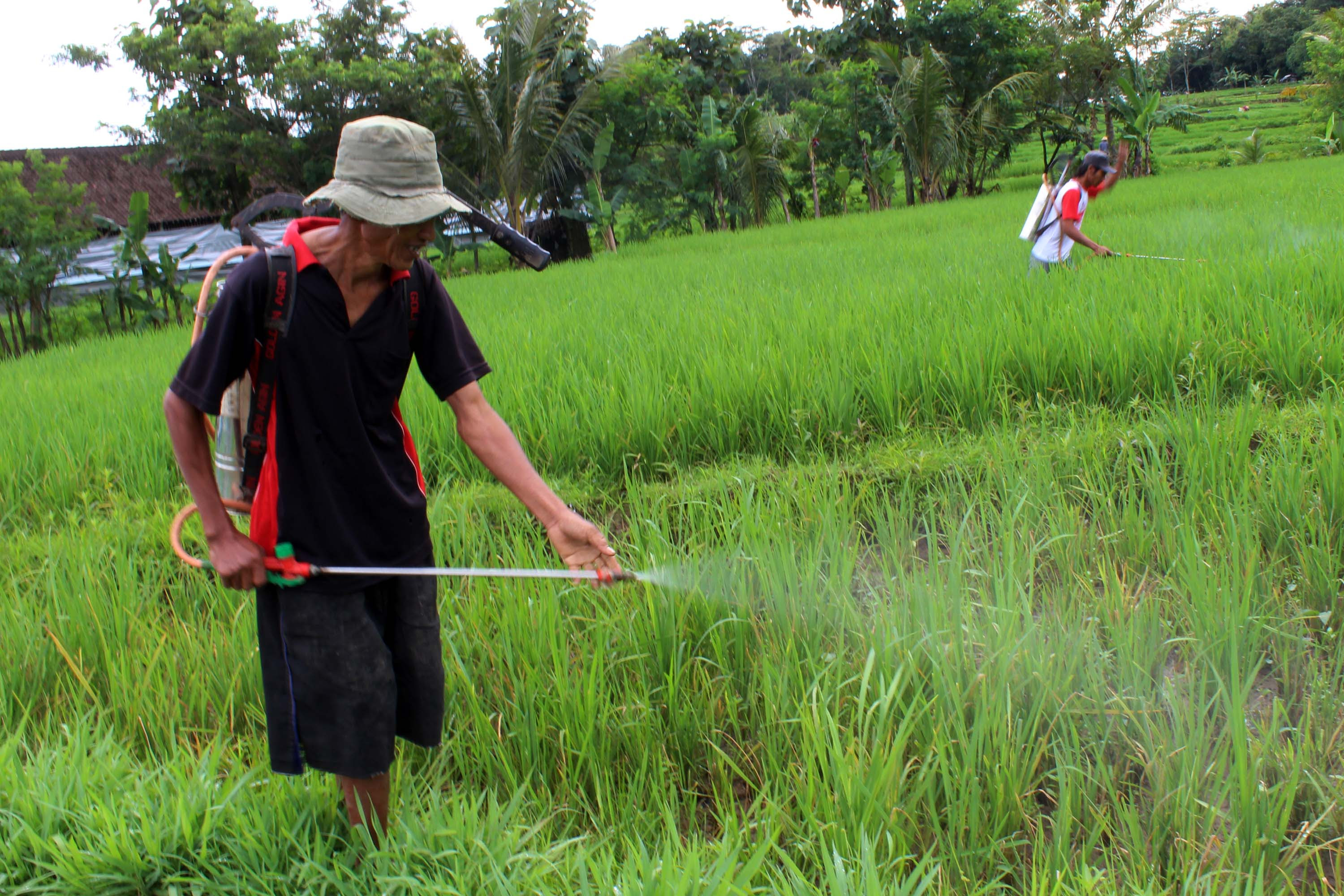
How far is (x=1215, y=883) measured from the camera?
1.53 meters

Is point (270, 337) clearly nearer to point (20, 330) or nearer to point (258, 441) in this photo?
point (258, 441)

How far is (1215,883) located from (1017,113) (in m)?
21.9

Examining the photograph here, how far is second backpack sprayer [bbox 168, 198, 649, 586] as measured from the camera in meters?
1.53

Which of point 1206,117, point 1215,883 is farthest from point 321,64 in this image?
point 1206,117

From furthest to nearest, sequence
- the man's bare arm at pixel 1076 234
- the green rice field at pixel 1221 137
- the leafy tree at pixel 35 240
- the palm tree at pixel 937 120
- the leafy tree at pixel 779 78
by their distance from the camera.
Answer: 1. the leafy tree at pixel 779 78
2. the green rice field at pixel 1221 137
3. the palm tree at pixel 937 120
4. the leafy tree at pixel 35 240
5. the man's bare arm at pixel 1076 234

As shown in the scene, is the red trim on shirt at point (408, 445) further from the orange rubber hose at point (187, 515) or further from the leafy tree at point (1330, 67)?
the leafy tree at point (1330, 67)

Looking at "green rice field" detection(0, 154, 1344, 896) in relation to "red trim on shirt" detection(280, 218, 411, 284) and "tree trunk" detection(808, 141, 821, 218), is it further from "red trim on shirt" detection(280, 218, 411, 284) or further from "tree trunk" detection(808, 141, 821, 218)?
"tree trunk" detection(808, 141, 821, 218)

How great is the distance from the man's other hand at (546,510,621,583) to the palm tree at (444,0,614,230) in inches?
508

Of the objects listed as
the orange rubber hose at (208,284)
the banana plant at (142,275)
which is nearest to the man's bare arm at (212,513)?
the orange rubber hose at (208,284)

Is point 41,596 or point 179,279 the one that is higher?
point 179,279

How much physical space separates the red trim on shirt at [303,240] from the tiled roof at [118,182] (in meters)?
18.4

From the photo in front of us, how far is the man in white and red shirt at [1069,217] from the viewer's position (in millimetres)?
5086

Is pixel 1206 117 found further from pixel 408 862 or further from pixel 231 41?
pixel 408 862

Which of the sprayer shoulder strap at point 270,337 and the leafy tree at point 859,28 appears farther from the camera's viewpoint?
the leafy tree at point 859,28
